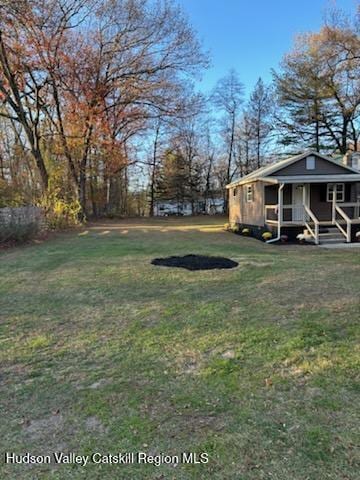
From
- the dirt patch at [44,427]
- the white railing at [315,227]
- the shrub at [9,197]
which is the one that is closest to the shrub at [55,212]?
the shrub at [9,197]

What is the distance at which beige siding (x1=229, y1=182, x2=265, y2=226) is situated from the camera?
49.0 ft

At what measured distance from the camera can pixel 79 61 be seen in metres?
17.4

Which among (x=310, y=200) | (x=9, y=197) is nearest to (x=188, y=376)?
(x=9, y=197)

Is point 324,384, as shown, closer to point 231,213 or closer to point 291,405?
point 291,405

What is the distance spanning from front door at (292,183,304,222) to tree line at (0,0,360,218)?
9628 millimetres

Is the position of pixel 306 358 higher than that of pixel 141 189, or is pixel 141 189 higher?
pixel 141 189

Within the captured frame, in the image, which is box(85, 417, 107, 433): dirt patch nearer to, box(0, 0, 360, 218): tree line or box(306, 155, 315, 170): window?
box(0, 0, 360, 218): tree line

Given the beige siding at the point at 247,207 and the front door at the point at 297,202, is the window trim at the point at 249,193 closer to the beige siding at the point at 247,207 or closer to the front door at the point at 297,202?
the beige siding at the point at 247,207

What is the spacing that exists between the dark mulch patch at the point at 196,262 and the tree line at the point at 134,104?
651cm

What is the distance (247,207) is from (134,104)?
10261 millimetres

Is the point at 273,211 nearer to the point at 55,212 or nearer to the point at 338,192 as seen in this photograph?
the point at 338,192

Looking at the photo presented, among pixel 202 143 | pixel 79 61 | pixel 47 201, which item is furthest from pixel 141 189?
pixel 47 201

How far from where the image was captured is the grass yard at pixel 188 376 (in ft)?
6.42

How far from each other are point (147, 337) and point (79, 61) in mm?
17558
